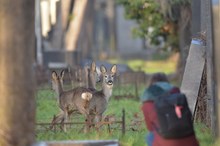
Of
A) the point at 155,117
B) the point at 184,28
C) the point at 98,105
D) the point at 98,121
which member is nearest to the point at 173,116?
the point at 155,117

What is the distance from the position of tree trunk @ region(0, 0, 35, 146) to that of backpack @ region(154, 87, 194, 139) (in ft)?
5.61

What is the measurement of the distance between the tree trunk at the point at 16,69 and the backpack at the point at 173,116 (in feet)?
5.61

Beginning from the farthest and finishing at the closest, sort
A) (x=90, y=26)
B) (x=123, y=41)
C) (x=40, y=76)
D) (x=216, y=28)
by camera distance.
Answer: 1. (x=123, y=41)
2. (x=90, y=26)
3. (x=40, y=76)
4. (x=216, y=28)

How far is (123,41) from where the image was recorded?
64438 mm

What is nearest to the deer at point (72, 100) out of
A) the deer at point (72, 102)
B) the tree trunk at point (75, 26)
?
the deer at point (72, 102)

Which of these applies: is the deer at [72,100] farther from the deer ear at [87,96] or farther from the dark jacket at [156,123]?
the dark jacket at [156,123]

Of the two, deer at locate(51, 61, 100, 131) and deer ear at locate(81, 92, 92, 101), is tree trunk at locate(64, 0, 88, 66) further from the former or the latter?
deer ear at locate(81, 92, 92, 101)

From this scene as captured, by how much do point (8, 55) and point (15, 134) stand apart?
3.34 feet

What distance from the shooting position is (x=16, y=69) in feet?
37.7

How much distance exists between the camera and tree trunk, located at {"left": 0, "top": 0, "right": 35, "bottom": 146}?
11430mm

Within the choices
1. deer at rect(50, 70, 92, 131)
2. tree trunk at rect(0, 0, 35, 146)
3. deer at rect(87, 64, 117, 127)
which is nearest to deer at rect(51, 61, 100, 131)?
deer at rect(50, 70, 92, 131)

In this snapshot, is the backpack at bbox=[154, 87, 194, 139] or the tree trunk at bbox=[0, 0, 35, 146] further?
the tree trunk at bbox=[0, 0, 35, 146]

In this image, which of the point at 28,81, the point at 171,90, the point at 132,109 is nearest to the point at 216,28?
the point at 171,90

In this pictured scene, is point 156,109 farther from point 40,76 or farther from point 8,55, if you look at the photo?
point 40,76
